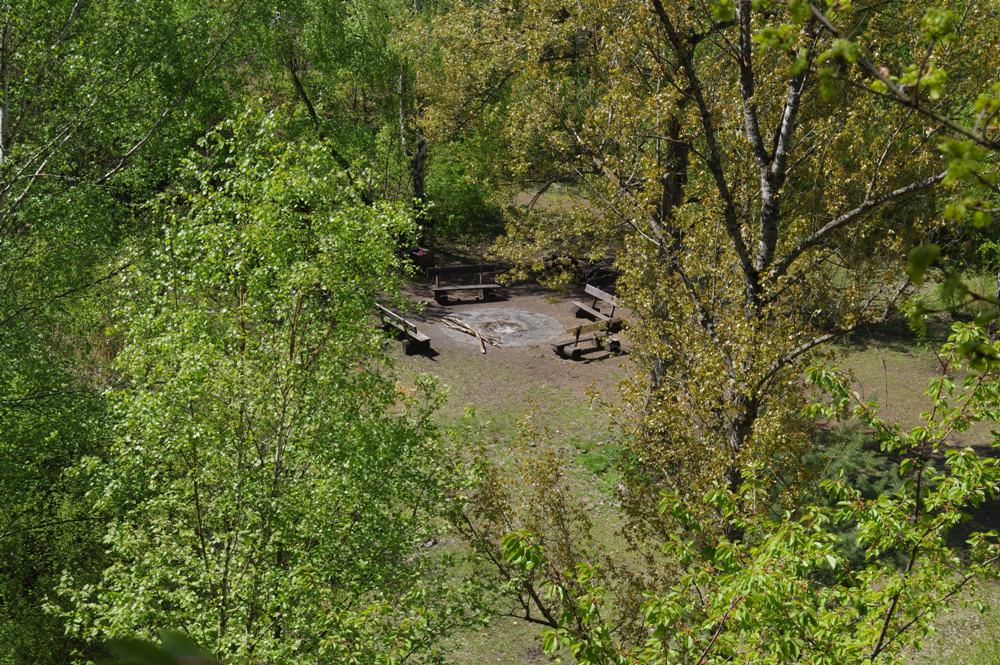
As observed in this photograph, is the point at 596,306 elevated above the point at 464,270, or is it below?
below

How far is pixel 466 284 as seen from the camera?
2817cm

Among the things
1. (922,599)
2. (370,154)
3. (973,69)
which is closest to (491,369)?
(370,154)

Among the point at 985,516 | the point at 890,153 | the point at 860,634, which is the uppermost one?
the point at 890,153

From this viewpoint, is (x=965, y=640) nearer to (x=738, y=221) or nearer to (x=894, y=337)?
(x=738, y=221)

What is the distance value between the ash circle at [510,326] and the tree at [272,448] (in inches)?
545

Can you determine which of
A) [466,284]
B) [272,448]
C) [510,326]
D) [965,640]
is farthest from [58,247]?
[466,284]

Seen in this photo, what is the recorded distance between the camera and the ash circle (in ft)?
76.0

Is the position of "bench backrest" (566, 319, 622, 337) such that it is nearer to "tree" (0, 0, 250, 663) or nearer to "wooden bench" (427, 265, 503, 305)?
"wooden bench" (427, 265, 503, 305)

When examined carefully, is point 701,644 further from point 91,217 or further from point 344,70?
point 344,70

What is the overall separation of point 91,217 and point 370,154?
47.7ft

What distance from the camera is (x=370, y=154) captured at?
26.8m

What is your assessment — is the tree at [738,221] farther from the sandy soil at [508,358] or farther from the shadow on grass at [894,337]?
the shadow on grass at [894,337]

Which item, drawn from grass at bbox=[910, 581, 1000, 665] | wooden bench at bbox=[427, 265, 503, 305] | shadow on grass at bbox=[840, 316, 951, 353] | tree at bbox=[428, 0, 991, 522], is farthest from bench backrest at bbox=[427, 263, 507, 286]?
grass at bbox=[910, 581, 1000, 665]

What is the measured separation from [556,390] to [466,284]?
29.5 ft
